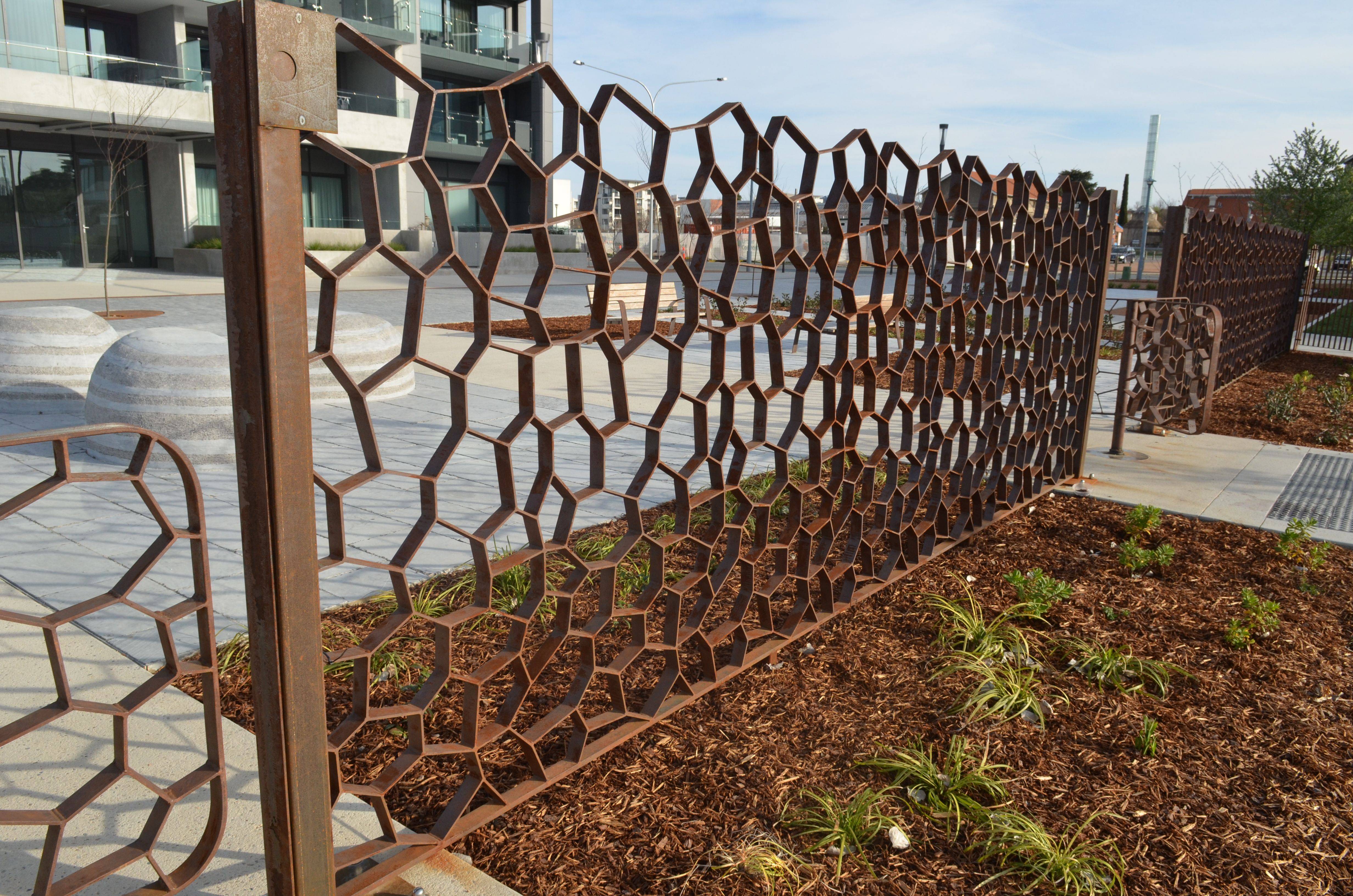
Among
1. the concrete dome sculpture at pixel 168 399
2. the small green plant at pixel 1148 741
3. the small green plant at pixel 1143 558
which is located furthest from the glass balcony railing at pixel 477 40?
the small green plant at pixel 1148 741

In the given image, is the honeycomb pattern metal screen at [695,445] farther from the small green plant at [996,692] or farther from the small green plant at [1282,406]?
the small green plant at [1282,406]

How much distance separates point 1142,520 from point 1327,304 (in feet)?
53.4

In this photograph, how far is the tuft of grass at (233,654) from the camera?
3.31m

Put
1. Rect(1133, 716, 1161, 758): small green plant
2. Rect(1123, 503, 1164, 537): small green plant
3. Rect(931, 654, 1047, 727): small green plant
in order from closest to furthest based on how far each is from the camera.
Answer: Rect(1133, 716, 1161, 758): small green plant → Rect(931, 654, 1047, 727): small green plant → Rect(1123, 503, 1164, 537): small green plant

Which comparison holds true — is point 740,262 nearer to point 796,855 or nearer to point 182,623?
point 796,855

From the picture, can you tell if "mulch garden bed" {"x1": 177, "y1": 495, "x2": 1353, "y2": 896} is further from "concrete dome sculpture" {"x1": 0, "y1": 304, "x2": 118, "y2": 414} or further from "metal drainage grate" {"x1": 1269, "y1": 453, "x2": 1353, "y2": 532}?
"concrete dome sculpture" {"x1": 0, "y1": 304, "x2": 118, "y2": 414}

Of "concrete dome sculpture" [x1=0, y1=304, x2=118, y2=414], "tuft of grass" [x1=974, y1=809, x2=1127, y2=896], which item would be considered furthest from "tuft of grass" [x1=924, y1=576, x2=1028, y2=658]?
"concrete dome sculpture" [x1=0, y1=304, x2=118, y2=414]

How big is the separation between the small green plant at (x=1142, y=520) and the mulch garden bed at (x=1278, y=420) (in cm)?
396

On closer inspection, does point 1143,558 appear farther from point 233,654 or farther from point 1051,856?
point 233,654

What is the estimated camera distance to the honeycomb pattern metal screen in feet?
7.18

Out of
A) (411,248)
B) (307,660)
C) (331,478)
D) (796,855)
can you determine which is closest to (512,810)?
(796,855)

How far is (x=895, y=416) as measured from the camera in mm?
9102

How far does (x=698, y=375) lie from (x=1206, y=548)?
21.1 feet

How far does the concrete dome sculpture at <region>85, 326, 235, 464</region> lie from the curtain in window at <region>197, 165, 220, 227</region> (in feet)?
89.1
